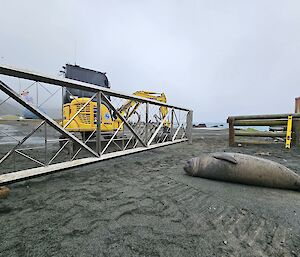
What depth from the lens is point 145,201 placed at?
2404 millimetres

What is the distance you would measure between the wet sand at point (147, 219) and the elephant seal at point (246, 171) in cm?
14

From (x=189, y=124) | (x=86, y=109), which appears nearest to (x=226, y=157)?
(x=86, y=109)

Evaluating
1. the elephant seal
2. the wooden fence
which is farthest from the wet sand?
the wooden fence

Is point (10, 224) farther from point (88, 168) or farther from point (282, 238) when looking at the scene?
point (282, 238)

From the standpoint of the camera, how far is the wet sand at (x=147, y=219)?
59.3 inches

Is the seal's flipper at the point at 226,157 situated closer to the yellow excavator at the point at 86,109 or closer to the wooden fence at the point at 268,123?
the yellow excavator at the point at 86,109

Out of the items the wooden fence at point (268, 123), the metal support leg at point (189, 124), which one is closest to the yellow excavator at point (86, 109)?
the metal support leg at point (189, 124)

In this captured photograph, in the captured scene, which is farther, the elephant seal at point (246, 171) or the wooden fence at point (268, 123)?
the wooden fence at point (268, 123)

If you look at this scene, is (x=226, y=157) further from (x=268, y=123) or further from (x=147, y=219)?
(x=268, y=123)

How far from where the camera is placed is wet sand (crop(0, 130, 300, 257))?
1507 millimetres

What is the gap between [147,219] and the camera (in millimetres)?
1960

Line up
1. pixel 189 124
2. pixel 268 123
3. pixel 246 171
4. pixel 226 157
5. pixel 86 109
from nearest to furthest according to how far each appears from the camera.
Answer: pixel 246 171, pixel 226 157, pixel 86 109, pixel 268 123, pixel 189 124

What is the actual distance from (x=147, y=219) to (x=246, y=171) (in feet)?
6.87

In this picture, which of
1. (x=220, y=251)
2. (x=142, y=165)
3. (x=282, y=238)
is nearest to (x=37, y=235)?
(x=220, y=251)
